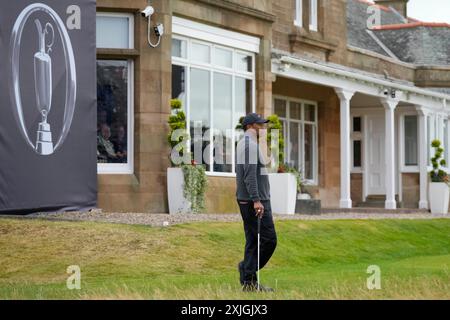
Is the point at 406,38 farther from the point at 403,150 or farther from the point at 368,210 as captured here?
the point at 368,210

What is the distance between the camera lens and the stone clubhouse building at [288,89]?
64.8 feet

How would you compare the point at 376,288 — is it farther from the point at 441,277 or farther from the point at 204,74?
the point at 204,74

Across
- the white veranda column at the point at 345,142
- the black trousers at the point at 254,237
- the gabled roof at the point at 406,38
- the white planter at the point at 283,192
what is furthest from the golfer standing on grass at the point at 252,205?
the gabled roof at the point at 406,38

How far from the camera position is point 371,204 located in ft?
99.9

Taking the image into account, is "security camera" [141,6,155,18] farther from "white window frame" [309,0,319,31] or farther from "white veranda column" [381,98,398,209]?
"white veranda column" [381,98,398,209]

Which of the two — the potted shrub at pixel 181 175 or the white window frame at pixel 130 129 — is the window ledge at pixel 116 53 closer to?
the white window frame at pixel 130 129

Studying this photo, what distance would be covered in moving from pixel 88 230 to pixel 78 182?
3.02 meters

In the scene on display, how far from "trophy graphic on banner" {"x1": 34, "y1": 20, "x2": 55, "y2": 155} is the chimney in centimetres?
2468

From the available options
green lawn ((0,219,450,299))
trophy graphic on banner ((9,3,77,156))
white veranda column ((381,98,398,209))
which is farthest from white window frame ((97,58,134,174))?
white veranda column ((381,98,398,209))

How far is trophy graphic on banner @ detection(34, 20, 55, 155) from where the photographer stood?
17469mm

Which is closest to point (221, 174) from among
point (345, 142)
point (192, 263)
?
point (345, 142)

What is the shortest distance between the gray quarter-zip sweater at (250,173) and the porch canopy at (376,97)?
12.4 metres

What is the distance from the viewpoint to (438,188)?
2894cm
